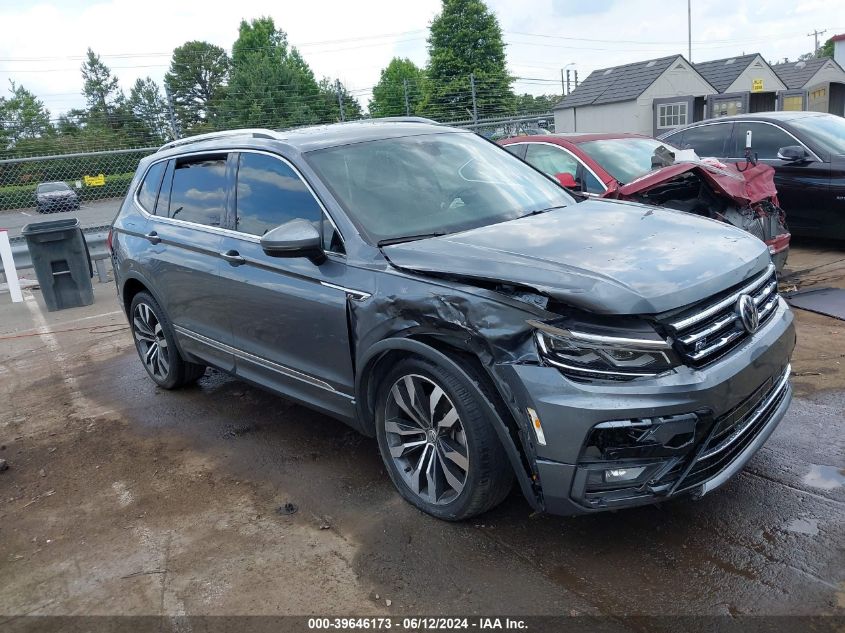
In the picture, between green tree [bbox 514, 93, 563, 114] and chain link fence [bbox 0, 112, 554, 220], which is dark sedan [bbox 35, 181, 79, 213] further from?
green tree [bbox 514, 93, 563, 114]

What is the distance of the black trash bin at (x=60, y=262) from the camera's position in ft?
30.2

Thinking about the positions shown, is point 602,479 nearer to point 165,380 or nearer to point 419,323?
point 419,323

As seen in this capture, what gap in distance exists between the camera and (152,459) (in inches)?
179

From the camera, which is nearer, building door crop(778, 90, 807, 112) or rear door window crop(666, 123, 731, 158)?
rear door window crop(666, 123, 731, 158)

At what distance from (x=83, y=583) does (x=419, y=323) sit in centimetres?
195

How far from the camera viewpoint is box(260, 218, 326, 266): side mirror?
3512 millimetres

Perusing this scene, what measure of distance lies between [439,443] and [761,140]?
7.27 m

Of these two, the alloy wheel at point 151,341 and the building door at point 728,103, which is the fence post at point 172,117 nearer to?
the alloy wheel at point 151,341

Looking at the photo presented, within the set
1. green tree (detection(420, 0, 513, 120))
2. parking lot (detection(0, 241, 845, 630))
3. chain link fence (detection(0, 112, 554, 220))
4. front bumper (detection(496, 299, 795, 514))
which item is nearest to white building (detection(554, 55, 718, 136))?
chain link fence (detection(0, 112, 554, 220))

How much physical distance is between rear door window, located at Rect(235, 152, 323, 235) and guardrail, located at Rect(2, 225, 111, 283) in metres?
6.71

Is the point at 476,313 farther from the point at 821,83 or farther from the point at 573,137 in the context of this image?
the point at 821,83

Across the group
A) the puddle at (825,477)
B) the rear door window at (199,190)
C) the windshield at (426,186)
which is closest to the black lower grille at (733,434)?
the puddle at (825,477)

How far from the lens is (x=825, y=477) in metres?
3.53

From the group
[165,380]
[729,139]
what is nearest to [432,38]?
[729,139]
